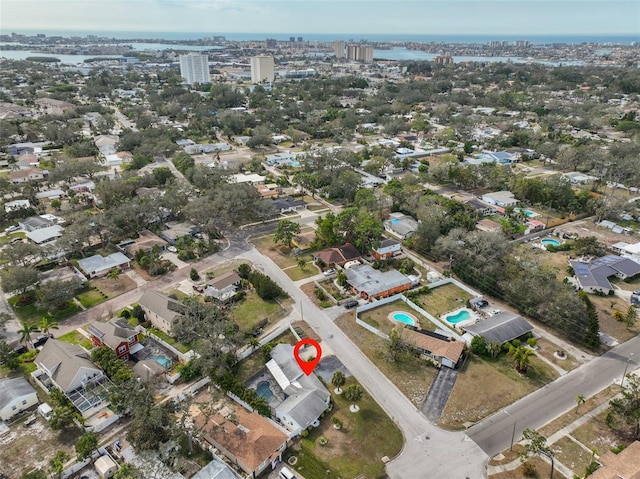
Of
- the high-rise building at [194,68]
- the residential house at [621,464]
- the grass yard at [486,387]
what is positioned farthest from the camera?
the high-rise building at [194,68]

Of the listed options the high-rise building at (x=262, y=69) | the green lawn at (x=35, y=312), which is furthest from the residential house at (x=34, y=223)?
the high-rise building at (x=262, y=69)

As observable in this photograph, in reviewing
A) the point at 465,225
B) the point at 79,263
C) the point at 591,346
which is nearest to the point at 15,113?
the point at 79,263

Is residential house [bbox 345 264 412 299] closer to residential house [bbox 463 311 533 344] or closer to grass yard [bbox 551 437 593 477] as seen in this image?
residential house [bbox 463 311 533 344]

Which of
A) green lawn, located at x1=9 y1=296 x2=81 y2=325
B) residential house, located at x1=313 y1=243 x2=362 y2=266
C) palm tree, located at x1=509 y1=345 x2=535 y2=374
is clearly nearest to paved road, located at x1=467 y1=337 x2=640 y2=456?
palm tree, located at x1=509 y1=345 x2=535 y2=374

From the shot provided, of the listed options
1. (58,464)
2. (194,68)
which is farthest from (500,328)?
(194,68)

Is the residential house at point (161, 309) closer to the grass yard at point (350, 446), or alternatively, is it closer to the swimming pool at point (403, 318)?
the grass yard at point (350, 446)

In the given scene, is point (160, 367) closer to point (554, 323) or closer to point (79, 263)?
point (79, 263)
